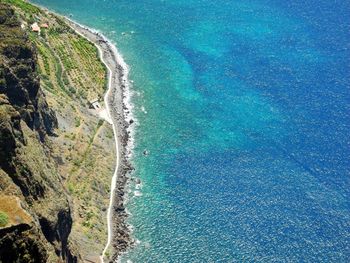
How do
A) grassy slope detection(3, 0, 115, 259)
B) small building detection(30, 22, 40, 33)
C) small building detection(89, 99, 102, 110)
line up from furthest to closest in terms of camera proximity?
small building detection(30, 22, 40, 33), small building detection(89, 99, 102, 110), grassy slope detection(3, 0, 115, 259)

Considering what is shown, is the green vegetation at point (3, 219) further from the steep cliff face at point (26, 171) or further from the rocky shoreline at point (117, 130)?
the rocky shoreline at point (117, 130)

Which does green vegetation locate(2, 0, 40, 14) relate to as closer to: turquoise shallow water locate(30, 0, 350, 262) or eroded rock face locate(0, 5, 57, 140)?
turquoise shallow water locate(30, 0, 350, 262)

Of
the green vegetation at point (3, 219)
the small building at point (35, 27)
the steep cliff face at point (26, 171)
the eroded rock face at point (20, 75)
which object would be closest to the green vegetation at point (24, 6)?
the small building at point (35, 27)

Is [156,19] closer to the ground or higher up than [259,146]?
higher up

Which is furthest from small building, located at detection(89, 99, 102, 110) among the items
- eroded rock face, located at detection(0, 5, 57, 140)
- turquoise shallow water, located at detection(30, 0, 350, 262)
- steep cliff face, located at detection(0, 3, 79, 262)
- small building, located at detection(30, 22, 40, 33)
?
small building, located at detection(30, 22, 40, 33)

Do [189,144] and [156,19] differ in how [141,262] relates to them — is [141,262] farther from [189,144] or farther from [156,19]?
[156,19]

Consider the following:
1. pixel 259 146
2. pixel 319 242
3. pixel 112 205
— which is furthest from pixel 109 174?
pixel 319 242

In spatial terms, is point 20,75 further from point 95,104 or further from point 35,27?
point 35,27
